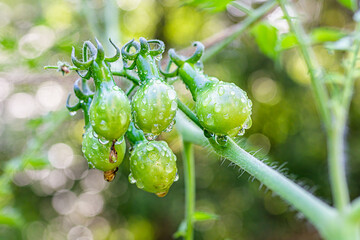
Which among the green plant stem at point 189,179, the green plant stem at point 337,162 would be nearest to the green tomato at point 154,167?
the green plant stem at point 189,179

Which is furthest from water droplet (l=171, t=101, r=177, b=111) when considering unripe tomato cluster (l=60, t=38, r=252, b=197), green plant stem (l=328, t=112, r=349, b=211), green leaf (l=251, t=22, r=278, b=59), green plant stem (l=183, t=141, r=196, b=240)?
green leaf (l=251, t=22, r=278, b=59)

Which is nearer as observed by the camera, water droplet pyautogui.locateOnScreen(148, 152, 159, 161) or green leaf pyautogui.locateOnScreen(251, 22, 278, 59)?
water droplet pyautogui.locateOnScreen(148, 152, 159, 161)

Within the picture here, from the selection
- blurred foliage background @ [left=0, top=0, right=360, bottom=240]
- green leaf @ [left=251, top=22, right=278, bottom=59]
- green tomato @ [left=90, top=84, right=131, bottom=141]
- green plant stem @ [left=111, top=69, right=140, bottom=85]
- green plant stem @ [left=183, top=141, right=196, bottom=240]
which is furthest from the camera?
blurred foliage background @ [left=0, top=0, right=360, bottom=240]

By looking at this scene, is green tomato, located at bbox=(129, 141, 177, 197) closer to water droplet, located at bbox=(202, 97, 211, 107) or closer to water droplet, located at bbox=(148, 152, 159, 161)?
water droplet, located at bbox=(148, 152, 159, 161)

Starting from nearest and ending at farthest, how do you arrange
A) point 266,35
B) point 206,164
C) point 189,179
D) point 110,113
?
point 110,113 < point 189,179 < point 266,35 < point 206,164

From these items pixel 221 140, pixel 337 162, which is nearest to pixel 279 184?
pixel 221 140

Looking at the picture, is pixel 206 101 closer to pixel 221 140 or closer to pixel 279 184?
pixel 221 140

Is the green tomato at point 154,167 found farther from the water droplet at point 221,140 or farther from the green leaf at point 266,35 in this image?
the green leaf at point 266,35

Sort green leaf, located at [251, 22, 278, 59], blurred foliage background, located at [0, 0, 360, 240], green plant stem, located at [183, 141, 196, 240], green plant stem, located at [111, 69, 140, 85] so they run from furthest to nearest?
1. blurred foliage background, located at [0, 0, 360, 240]
2. green leaf, located at [251, 22, 278, 59]
3. green plant stem, located at [183, 141, 196, 240]
4. green plant stem, located at [111, 69, 140, 85]
